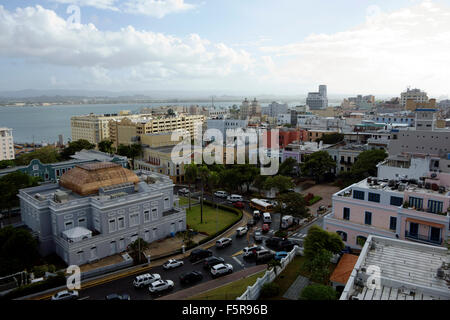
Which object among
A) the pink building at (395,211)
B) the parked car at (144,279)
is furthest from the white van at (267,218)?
the parked car at (144,279)

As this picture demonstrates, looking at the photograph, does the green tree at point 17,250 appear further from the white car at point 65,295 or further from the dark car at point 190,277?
the dark car at point 190,277

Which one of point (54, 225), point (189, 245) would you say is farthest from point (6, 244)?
point (189, 245)

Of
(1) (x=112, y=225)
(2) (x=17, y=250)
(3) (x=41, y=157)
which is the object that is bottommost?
(2) (x=17, y=250)

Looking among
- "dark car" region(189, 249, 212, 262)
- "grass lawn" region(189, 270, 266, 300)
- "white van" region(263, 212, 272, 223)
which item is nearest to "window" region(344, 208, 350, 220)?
"grass lawn" region(189, 270, 266, 300)

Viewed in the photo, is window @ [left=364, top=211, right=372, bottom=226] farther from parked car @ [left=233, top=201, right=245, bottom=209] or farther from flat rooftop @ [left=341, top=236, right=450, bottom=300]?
→ parked car @ [left=233, top=201, right=245, bottom=209]

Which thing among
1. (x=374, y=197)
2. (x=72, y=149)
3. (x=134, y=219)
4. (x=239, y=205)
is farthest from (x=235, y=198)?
(x=72, y=149)

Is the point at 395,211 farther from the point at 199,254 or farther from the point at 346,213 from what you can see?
the point at 199,254
